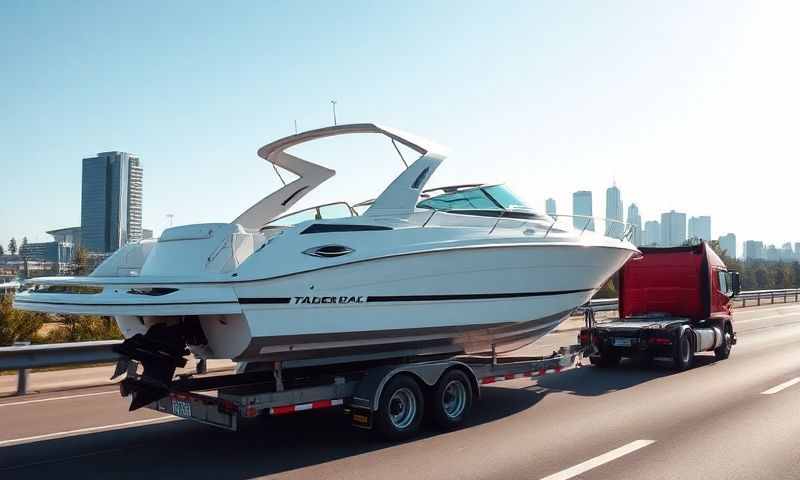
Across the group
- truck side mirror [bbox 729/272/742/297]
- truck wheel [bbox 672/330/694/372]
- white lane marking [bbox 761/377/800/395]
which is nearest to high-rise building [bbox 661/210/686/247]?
truck side mirror [bbox 729/272/742/297]

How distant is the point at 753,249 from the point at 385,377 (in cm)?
19946

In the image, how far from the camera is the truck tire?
43.1 ft

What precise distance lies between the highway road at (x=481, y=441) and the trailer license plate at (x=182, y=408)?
362 millimetres

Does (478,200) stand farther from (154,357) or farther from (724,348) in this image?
(724,348)

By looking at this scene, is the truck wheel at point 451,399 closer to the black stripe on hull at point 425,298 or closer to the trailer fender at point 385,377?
the trailer fender at point 385,377

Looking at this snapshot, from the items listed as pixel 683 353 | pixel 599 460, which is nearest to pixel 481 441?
pixel 599 460

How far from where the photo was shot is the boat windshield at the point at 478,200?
890 cm

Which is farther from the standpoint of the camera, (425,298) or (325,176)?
(325,176)

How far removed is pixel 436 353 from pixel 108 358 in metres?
5.52

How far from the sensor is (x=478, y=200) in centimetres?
912

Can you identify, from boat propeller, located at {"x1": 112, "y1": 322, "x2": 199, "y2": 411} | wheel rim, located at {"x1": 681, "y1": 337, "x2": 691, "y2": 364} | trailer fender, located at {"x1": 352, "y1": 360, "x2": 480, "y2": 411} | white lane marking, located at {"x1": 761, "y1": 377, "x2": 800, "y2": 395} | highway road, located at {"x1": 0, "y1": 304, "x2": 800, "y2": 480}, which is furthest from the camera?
wheel rim, located at {"x1": 681, "y1": 337, "x2": 691, "y2": 364}

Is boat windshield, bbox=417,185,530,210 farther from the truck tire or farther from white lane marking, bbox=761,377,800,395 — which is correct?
the truck tire

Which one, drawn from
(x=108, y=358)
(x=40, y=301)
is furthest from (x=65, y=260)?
(x=40, y=301)

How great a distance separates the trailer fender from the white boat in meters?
0.39
